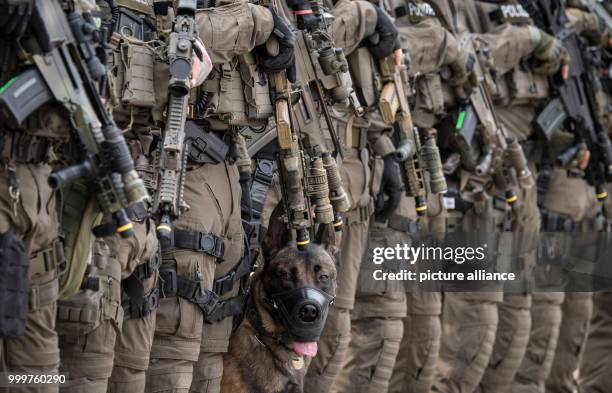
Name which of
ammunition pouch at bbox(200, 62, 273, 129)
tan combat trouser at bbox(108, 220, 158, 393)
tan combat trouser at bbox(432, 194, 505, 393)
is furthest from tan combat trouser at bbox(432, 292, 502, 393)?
tan combat trouser at bbox(108, 220, 158, 393)

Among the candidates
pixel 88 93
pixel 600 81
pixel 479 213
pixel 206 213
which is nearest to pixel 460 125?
pixel 479 213

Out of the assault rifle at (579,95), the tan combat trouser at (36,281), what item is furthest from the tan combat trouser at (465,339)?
the tan combat trouser at (36,281)

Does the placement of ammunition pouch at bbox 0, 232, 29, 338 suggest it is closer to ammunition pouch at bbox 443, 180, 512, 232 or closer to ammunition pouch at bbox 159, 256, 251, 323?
ammunition pouch at bbox 159, 256, 251, 323

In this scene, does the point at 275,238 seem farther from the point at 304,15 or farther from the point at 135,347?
the point at 135,347

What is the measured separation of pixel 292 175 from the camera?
839 cm

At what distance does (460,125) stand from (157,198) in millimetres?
4911

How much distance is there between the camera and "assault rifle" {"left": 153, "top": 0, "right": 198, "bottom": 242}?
23.4ft

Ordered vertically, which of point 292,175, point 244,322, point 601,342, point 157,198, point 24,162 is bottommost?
point 601,342

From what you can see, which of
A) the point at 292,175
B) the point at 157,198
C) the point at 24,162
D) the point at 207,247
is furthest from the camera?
the point at 292,175

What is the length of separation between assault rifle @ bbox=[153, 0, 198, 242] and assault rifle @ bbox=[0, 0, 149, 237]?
0.84 meters

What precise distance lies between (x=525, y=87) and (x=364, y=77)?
337 cm

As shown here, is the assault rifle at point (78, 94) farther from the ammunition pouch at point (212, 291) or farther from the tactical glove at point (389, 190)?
the tactical glove at point (389, 190)

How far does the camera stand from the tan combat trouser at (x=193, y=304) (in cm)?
773

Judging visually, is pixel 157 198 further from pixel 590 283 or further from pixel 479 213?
pixel 590 283
